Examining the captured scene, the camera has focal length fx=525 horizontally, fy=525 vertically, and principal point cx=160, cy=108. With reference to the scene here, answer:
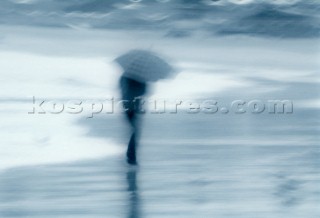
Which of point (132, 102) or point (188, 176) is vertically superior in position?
point (132, 102)

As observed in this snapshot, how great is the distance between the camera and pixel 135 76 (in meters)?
4.26

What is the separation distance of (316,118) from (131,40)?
2201 mm

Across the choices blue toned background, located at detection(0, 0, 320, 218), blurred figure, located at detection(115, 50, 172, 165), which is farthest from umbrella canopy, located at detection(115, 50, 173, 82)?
blue toned background, located at detection(0, 0, 320, 218)

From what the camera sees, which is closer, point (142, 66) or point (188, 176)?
point (142, 66)

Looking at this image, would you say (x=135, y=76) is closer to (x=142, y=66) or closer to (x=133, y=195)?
(x=142, y=66)

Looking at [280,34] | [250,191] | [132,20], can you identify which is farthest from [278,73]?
[250,191]

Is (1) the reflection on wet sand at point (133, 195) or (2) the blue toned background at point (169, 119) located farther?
(2) the blue toned background at point (169, 119)

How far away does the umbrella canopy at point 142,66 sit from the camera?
424cm

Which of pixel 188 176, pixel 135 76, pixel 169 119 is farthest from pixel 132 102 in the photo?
pixel 169 119

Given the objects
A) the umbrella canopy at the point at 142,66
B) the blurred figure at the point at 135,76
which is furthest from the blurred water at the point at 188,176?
the umbrella canopy at the point at 142,66

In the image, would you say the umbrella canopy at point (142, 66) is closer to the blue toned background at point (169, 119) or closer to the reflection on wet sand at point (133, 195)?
the blue toned background at point (169, 119)

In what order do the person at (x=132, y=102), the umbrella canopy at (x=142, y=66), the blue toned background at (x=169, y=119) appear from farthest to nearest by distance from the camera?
the person at (x=132, y=102) → the umbrella canopy at (x=142, y=66) → the blue toned background at (x=169, y=119)

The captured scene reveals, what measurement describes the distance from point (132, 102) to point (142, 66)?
1.33 feet

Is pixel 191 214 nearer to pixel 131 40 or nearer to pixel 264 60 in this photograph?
pixel 131 40
